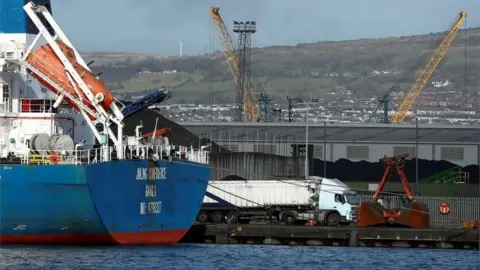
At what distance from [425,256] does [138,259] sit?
14274 mm

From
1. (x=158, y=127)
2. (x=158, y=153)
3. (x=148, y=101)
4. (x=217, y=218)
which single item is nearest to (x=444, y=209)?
(x=217, y=218)

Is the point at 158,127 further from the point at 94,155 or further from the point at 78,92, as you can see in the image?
the point at 94,155

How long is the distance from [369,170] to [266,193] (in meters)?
33.1

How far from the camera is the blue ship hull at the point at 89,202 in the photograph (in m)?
60.2

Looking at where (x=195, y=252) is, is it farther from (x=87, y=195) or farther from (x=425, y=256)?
(x=425, y=256)

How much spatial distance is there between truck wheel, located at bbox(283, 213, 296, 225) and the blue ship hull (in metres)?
14.0

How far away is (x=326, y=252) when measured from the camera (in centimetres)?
6638

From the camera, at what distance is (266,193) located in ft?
265

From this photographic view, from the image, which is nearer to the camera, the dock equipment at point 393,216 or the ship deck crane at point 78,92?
the ship deck crane at point 78,92

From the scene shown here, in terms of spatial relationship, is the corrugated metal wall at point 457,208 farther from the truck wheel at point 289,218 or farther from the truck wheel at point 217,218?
the truck wheel at point 217,218

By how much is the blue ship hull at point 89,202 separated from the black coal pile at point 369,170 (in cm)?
4688

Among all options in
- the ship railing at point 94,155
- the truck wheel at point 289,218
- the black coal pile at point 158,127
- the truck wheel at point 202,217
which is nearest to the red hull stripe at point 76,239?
the ship railing at point 94,155

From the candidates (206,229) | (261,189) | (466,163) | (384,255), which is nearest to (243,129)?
(466,163)

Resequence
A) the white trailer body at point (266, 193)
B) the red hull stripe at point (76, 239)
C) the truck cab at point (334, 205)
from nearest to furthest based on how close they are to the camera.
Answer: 1. the red hull stripe at point (76, 239)
2. the truck cab at point (334, 205)
3. the white trailer body at point (266, 193)
